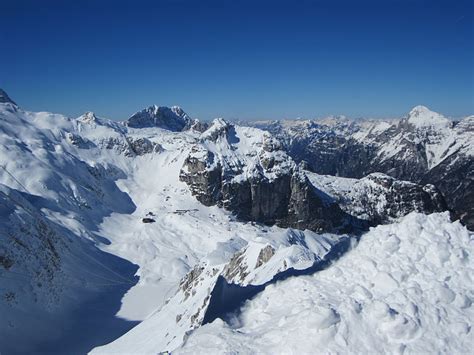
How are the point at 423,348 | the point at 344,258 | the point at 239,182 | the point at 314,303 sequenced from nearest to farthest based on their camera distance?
the point at 423,348 < the point at 314,303 < the point at 344,258 < the point at 239,182

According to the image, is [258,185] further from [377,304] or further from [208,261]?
[377,304]

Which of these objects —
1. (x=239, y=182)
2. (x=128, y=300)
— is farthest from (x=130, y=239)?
(x=239, y=182)

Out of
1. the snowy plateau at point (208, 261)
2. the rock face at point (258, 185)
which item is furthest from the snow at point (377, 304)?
the rock face at point (258, 185)

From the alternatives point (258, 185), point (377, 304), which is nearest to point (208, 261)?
point (377, 304)

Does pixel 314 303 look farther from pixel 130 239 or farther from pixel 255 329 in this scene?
pixel 130 239

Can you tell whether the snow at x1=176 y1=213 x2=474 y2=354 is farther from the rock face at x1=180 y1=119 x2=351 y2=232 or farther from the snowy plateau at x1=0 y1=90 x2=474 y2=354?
the rock face at x1=180 y1=119 x2=351 y2=232

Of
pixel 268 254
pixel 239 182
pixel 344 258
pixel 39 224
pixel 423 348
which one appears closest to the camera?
pixel 423 348

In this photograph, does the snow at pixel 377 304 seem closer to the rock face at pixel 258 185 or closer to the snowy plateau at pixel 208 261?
the snowy plateau at pixel 208 261
